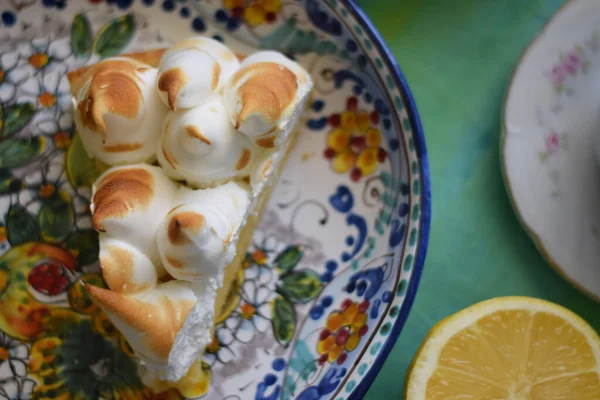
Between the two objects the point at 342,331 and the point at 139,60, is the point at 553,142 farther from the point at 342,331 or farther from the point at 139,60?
the point at 139,60

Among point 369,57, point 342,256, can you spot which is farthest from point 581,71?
point 342,256

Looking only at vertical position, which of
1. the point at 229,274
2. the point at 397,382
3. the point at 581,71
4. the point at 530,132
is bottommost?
the point at 397,382

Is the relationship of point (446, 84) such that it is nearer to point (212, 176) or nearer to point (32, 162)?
point (212, 176)

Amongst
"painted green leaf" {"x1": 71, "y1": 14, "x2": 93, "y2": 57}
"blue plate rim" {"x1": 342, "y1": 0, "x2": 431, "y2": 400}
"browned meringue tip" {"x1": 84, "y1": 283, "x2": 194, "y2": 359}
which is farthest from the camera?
"painted green leaf" {"x1": 71, "y1": 14, "x2": 93, "y2": 57}

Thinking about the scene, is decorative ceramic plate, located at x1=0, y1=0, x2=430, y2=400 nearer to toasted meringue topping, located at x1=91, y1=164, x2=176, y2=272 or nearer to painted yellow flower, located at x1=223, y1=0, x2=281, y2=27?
painted yellow flower, located at x1=223, y1=0, x2=281, y2=27

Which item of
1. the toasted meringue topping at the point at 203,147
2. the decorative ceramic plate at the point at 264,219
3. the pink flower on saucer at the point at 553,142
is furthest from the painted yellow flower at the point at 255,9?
the pink flower on saucer at the point at 553,142

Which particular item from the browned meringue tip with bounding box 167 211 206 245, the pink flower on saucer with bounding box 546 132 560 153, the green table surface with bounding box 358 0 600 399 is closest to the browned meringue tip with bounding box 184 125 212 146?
the browned meringue tip with bounding box 167 211 206 245

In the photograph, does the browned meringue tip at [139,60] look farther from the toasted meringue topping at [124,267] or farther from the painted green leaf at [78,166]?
the toasted meringue topping at [124,267]
